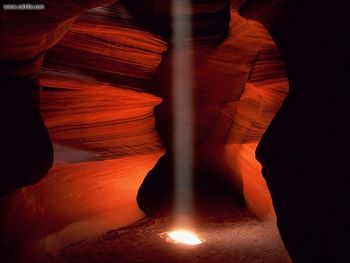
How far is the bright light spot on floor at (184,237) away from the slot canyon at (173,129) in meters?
0.23

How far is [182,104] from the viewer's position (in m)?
11.4

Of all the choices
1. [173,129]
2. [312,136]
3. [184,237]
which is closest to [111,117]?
[184,237]

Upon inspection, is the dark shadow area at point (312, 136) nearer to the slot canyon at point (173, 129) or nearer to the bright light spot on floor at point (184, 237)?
the slot canyon at point (173, 129)

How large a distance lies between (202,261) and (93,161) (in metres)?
2.67

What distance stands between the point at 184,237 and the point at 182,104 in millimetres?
4316

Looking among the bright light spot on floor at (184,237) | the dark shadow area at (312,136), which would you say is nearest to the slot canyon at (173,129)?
the dark shadow area at (312,136)

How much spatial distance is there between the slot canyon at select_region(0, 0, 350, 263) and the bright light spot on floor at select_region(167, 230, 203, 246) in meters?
0.23

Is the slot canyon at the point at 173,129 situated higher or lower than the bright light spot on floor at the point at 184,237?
higher

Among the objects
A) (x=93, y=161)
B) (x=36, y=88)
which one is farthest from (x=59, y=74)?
(x=36, y=88)

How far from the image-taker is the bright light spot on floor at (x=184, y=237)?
782 cm

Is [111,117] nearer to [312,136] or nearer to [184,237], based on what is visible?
[184,237]

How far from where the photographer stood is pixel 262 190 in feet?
28.9

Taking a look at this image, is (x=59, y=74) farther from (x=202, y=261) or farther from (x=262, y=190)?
(x=262, y=190)

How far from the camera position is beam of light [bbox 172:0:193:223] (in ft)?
32.1
